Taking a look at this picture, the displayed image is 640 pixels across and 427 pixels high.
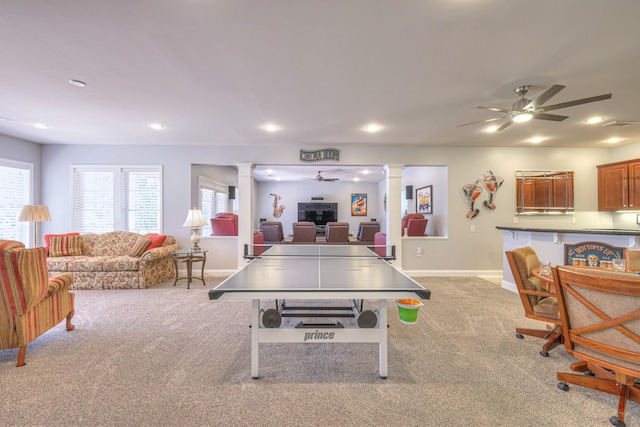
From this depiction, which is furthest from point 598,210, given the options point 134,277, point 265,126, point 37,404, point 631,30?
point 134,277

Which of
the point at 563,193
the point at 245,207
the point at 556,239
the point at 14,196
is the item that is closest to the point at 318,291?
the point at 556,239

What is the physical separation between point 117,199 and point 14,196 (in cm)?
153

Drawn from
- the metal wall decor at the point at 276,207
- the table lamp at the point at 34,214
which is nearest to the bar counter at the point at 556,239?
the table lamp at the point at 34,214

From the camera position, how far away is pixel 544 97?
2.49 meters

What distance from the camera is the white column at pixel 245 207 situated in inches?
211

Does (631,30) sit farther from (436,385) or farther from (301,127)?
(301,127)

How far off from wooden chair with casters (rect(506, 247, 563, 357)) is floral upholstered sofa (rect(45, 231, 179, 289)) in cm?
492

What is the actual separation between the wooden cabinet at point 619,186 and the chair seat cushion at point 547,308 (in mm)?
4392

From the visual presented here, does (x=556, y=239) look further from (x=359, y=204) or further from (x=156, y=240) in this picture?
(x=359, y=204)

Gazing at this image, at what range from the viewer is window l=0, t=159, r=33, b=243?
4672mm

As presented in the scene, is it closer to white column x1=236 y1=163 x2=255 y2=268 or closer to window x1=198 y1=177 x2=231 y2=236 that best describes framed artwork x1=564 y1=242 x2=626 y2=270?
white column x1=236 y1=163 x2=255 y2=268

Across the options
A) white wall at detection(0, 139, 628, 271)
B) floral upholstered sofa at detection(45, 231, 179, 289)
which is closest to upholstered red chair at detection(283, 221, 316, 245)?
white wall at detection(0, 139, 628, 271)

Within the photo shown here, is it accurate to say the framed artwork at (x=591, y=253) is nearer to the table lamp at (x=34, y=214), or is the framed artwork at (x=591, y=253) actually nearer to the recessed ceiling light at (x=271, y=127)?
the recessed ceiling light at (x=271, y=127)

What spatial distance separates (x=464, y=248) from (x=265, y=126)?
4420mm
